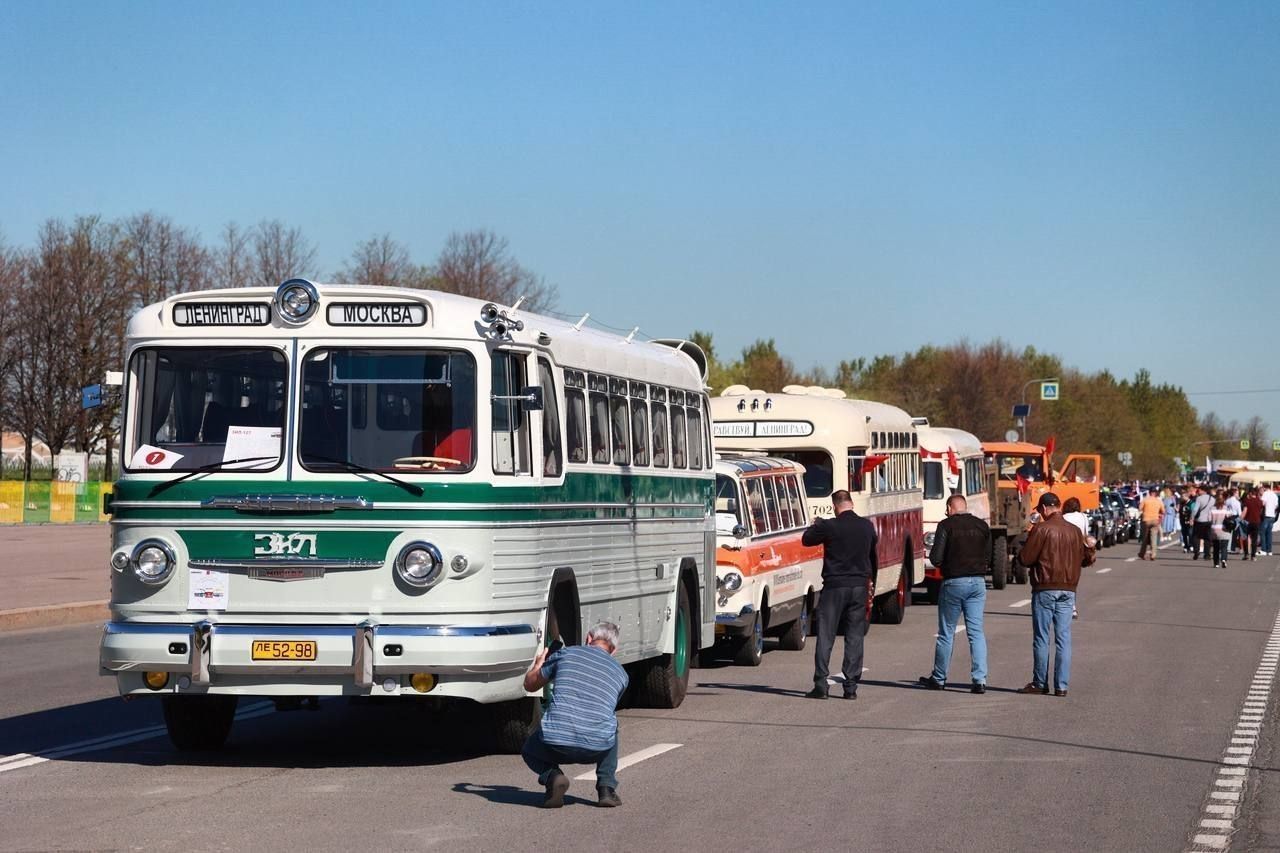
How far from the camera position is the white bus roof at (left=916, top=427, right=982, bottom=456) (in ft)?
107

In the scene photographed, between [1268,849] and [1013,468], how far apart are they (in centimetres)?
3685

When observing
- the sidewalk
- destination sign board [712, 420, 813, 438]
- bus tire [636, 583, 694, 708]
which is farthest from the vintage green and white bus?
the sidewalk

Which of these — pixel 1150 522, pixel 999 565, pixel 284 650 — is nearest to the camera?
pixel 284 650

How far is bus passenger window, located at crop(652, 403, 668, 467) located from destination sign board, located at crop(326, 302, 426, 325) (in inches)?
163

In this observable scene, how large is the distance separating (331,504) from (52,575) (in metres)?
22.7

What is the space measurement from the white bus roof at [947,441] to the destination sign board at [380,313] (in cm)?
2098

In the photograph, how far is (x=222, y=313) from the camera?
11.9 meters

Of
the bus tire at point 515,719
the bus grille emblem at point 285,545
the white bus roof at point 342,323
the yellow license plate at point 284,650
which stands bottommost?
the bus tire at point 515,719

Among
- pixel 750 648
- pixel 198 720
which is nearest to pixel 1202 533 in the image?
pixel 750 648

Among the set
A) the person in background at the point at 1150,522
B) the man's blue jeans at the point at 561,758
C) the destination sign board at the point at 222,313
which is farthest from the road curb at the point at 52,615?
the person in background at the point at 1150,522

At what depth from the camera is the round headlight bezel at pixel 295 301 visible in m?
11.7

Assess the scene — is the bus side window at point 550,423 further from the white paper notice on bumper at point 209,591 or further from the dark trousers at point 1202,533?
the dark trousers at point 1202,533

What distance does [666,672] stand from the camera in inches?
607

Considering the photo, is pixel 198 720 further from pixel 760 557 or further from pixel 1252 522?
pixel 1252 522
